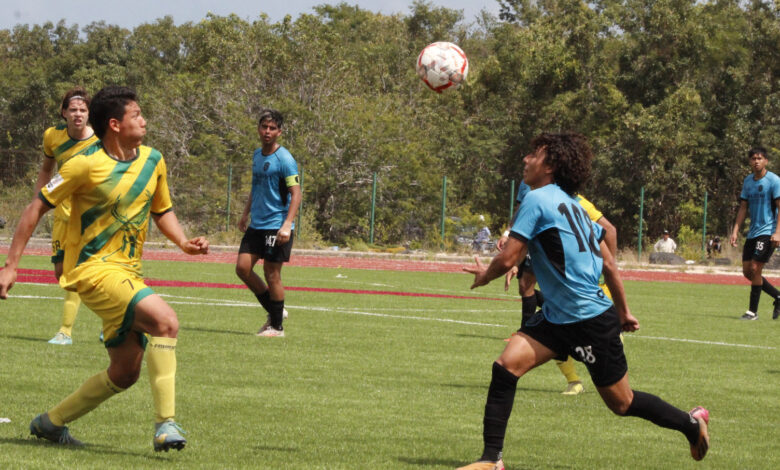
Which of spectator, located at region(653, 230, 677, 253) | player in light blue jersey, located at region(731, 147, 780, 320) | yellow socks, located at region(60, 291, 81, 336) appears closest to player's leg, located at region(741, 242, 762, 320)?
player in light blue jersey, located at region(731, 147, 780, 320)

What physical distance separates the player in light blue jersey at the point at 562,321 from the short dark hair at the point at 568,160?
0.04 metres

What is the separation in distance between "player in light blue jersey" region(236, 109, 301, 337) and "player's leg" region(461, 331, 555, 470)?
20.5ft

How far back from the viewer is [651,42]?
4222 cm

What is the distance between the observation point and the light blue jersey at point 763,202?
15.7m

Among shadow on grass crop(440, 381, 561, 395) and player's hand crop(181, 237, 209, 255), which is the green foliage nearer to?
shadow on grass crop(440, 381, 561, 395)

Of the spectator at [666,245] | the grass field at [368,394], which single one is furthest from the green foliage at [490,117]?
the grass field at [368,394]

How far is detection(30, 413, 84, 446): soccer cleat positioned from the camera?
5.72 m

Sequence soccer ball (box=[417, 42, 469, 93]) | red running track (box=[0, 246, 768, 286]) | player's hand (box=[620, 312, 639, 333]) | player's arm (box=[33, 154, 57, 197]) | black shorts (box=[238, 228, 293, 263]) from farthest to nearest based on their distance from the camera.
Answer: red running track (box=[0, 246, 768, 286]) → soccer ball (box=[417, 42, 469, 93]) → black shorts (box=[238, 228, 293, 263]) → player's arm (box=[33, 154, 57, 197]) → player's hand (box=[620, 312, 639, 333])

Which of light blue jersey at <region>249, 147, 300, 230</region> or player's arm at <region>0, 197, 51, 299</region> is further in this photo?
light blue jersey at <region>249, 147, 300, 230</region>

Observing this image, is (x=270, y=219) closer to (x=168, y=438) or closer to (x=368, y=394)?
(x=368, y=394)

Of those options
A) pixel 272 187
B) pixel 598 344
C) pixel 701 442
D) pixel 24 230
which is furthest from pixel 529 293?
pixel 24 230

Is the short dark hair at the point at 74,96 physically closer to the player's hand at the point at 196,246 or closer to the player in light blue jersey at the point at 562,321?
the player's hand at the point at 196,246

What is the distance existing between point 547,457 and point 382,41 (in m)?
55.9

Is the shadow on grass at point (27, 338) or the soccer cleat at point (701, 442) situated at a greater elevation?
the soccer cleat at point (701, 442)
